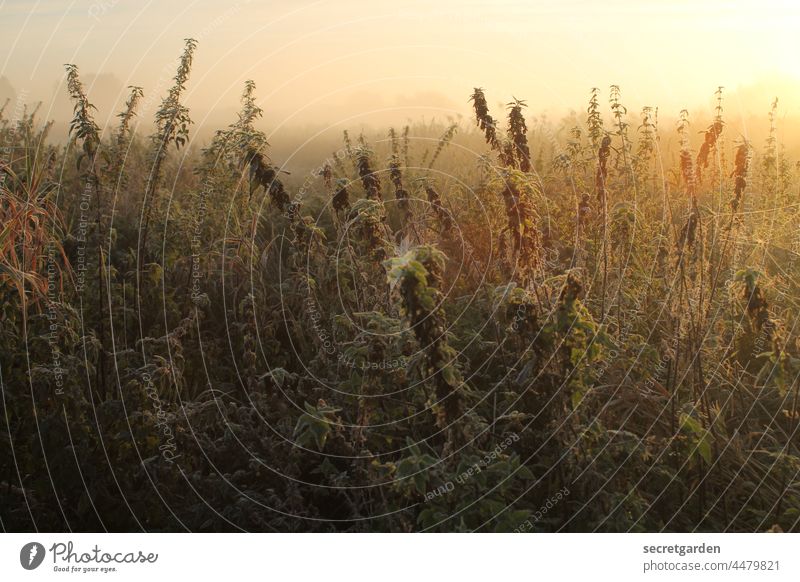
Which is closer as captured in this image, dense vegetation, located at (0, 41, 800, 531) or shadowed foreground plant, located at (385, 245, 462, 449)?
shadowed foreground plant, located at (385, 245, 462, 449)

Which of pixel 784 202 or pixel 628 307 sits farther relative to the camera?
pixel 784 202

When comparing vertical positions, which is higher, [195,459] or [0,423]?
[0,423]

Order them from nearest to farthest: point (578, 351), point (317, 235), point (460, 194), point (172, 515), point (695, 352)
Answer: point (578, 351) → point (172, 515) → point (695, 352) → point (317, 235) → point (460, 194)

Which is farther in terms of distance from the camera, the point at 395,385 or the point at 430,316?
the point at 395,385

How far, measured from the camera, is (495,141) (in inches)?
129

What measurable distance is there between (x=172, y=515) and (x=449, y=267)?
2056 millimetres

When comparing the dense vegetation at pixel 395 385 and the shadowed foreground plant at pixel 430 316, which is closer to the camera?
the shadowed foreground plant at pixel 430 316

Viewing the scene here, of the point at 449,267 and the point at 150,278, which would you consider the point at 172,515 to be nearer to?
the point at 150,278

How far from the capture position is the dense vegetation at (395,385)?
2701 mm

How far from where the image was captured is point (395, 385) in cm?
316

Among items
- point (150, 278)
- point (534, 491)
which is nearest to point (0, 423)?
point (150, 278)

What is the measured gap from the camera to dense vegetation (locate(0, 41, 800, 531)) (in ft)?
8.86

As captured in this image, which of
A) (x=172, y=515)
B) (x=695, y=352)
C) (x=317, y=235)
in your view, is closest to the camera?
(x=172, y=515)
